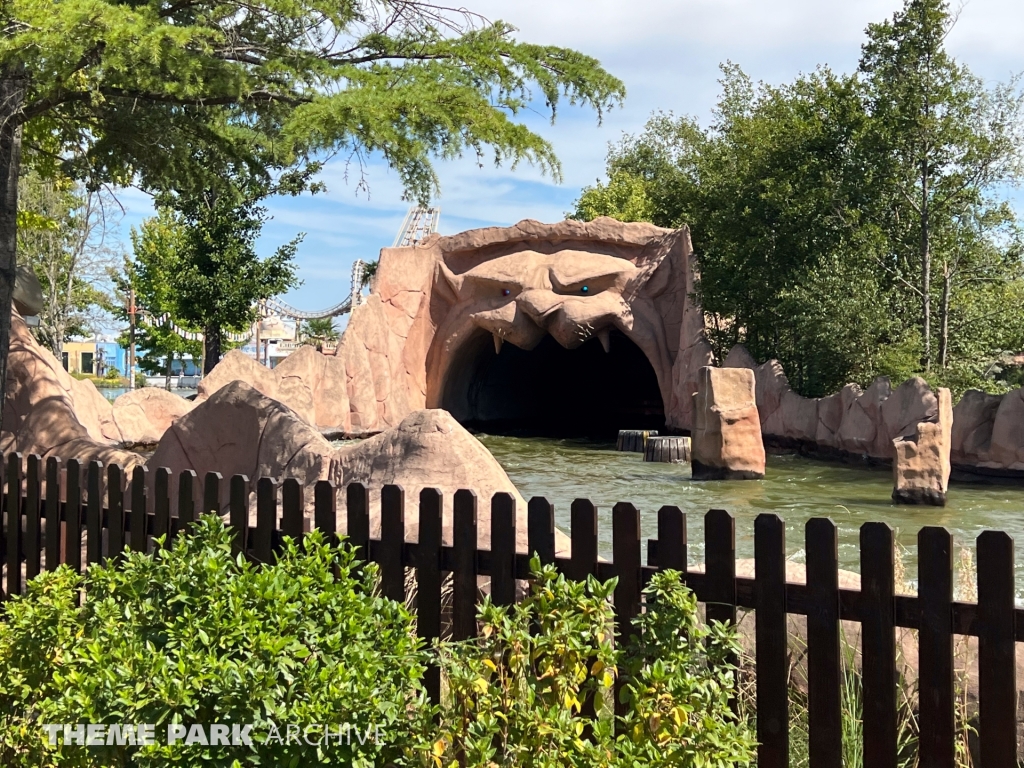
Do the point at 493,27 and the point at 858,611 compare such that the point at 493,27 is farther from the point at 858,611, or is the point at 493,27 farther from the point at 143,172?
the point at 858,611

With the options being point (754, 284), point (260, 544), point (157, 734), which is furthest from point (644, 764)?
point (754, 284)

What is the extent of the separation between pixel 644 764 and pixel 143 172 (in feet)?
24.3

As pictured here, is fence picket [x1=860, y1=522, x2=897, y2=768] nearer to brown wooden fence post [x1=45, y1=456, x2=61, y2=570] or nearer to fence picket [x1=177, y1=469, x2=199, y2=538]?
fence picket [x1=177, y1=469, x2=199, y2=538]

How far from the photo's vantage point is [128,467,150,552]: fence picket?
4.14 meters

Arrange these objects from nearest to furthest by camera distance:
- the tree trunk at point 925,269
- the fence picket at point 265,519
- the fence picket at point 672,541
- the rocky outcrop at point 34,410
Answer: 1. the fence picket at point 672,541
2. the fence picket at point 265,519
3. the rocky outcrop at point 34,410
4. the tree trunk at point 925,269

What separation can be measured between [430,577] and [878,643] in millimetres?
1434

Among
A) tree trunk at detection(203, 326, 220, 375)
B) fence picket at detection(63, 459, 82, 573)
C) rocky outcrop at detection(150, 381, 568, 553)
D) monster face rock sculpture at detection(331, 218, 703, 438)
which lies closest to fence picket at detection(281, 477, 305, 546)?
rocky outcrop at detection(150, 381, 568, 553)

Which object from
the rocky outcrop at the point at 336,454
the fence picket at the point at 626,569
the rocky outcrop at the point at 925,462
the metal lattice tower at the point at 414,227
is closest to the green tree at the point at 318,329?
the metal lattice tower at the point at 414,227

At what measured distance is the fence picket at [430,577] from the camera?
322 cm

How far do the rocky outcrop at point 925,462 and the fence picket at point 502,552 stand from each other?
8.80 metres

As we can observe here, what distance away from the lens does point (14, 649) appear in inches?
118

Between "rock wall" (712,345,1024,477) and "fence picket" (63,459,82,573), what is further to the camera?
"rock wall" (712,345,1024,477)

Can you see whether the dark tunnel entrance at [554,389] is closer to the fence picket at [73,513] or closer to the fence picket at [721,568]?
the fence picket at [73,513]

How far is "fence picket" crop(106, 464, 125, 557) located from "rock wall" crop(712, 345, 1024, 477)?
906cm
